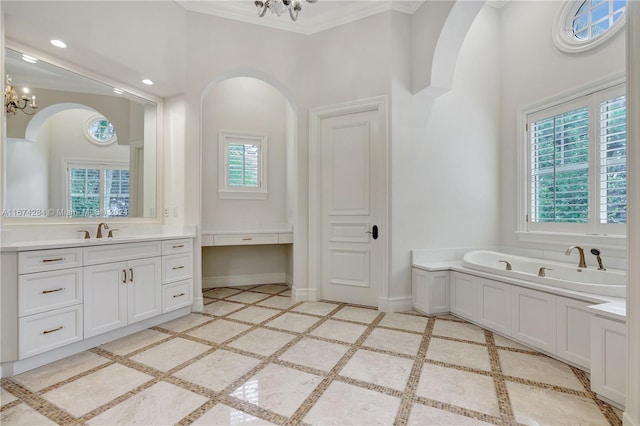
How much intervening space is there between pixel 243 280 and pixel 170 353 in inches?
93.5

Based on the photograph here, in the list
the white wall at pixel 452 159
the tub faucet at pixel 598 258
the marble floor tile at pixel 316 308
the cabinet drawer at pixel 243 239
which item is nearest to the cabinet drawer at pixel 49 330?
the cabinet drawer at pixel 243 239

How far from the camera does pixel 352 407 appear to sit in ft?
5.65

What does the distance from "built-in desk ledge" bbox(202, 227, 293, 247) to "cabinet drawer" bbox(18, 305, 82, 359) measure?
5.89 feet

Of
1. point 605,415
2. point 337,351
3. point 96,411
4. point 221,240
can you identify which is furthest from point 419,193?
point 96,411

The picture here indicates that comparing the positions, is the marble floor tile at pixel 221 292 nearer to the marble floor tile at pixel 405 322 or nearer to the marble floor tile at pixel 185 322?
the marble floor tile at pixel 185 322

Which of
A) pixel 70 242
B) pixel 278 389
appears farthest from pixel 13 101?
pixel 278 389

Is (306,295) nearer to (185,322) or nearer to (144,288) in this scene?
(185,322)

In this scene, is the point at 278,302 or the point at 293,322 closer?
the point at 293,322

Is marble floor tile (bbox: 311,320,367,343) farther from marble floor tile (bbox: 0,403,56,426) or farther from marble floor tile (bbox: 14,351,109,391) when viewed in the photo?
marble floor tile (bbox: 0,403,56,426)

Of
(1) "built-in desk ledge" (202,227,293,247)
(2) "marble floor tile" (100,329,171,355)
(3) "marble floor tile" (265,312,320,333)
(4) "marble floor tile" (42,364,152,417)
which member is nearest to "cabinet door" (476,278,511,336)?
(3) "marble floor tile" (265,312,320,333)

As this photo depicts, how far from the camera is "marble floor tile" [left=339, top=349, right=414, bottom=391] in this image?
78.5 inches

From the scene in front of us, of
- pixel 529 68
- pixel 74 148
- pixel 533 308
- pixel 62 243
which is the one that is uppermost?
pixel 529 68

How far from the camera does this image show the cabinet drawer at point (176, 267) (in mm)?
3092

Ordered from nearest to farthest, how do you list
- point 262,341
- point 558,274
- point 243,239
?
point 262,341
point 558,274
point 243,239
